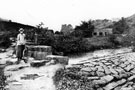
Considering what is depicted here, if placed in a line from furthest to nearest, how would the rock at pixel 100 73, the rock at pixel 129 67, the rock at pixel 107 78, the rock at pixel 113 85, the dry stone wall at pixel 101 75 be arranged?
the rock at pixel 129 67 → the rock at pixel 100 73 → the rock at pixel 107 78 → the rock at pixel 113 85 → the dry stone wall at pixel 101 75

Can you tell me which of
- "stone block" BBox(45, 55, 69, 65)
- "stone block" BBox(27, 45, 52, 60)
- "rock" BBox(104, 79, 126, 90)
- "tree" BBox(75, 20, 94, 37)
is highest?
"tree" BBox(75, 20, 94, 37)

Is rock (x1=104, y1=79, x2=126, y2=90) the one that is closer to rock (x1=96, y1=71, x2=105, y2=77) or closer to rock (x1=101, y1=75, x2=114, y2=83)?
rock (x1=101, y1=75, x2=114, y2=83)

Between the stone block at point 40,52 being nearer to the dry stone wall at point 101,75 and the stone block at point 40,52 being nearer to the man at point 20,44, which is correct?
the man at point 20,44

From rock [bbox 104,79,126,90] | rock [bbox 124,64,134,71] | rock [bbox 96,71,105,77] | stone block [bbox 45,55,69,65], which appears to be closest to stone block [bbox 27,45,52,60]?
stone block [bbox 45,55,69,65]

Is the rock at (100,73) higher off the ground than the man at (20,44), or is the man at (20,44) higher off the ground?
the man at (20,44)

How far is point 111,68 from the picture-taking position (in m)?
8.49

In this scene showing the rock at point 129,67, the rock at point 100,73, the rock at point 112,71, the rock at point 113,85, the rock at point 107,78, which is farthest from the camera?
the rock at point 129,67

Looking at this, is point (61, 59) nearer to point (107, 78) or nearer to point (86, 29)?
point (107, 78)

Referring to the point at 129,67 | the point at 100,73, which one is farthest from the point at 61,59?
the point at 129,67

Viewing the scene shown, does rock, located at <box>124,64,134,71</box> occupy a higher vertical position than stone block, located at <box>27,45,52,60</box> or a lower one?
lower

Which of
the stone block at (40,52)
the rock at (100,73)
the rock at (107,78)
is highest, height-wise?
the stone block at (40,52)

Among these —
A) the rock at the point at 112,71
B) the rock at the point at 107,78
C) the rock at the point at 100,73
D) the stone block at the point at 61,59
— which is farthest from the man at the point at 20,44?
the rock at the point at 112,71

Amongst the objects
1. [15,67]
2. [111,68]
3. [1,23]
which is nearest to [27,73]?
[15,67]

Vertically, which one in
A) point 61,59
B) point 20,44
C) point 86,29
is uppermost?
point 86,29
